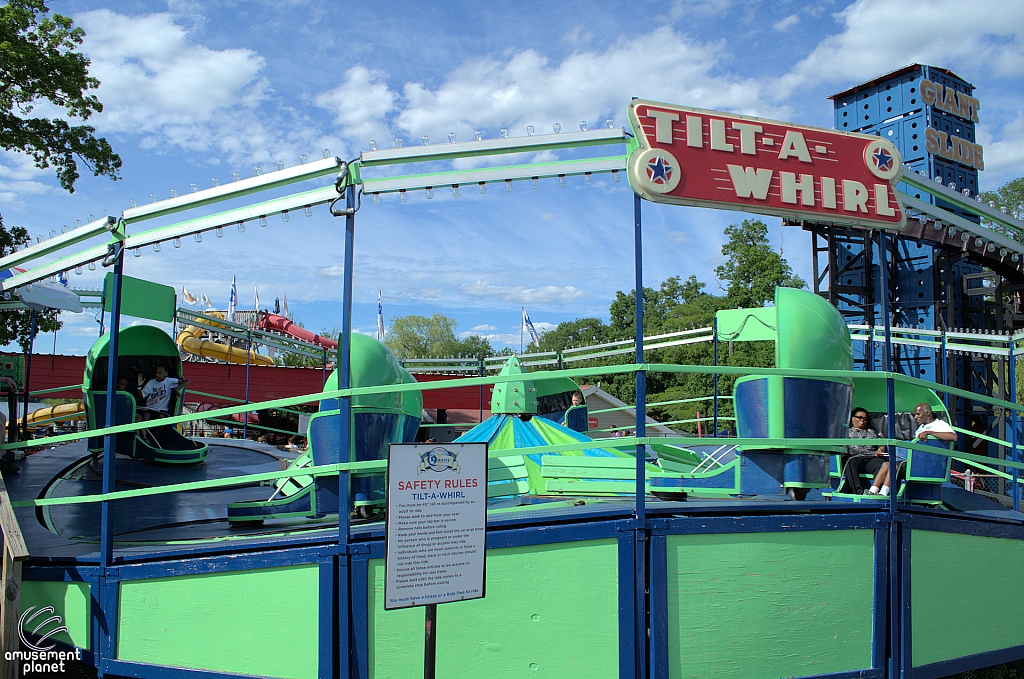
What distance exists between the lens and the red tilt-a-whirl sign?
423cm

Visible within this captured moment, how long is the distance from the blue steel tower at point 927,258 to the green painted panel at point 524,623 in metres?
16.8

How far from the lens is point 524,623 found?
13.7ft

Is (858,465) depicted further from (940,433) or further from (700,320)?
(700,320)

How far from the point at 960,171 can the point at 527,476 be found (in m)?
20.4

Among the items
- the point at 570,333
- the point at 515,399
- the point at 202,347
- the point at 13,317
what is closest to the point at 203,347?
A: the point at 202,347

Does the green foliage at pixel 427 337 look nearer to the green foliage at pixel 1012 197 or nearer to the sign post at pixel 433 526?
the green foliage at pixel 1012 197

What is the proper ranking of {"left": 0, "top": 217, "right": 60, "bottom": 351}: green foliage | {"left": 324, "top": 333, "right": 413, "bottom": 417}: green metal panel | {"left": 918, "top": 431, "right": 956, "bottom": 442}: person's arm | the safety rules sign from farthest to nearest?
{"left": 0, "top": 217, "right": 60, "bottom": 351}: green foliage, {"left": 918, "top": 431, "right": 956, "bottom": 442}: person's arm, {"left": 324, "top": 333, "right": 413, "bottom": 417}: green metal panel, the safety rules sign

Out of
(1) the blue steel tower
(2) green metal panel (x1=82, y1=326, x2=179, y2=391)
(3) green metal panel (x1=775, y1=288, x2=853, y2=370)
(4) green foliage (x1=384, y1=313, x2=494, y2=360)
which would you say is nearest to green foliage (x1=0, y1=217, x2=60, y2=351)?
(2) green metal panel (x1=82, y1=326, x2=179, y2=391)

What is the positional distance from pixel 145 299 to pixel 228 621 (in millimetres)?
2522

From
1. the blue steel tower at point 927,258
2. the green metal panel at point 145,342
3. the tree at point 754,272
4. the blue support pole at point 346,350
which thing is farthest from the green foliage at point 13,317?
the tree at point 754,272

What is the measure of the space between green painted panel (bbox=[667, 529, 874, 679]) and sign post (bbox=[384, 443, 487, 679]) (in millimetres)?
1460

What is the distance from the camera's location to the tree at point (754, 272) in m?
29.8

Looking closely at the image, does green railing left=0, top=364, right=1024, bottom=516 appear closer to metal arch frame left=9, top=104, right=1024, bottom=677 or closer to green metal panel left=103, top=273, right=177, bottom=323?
metal arch frame left=9, top=104, right=1024, bottom=677

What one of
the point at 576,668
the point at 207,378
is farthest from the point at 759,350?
the point at 576,668
